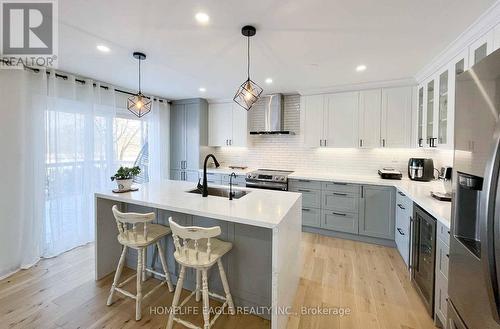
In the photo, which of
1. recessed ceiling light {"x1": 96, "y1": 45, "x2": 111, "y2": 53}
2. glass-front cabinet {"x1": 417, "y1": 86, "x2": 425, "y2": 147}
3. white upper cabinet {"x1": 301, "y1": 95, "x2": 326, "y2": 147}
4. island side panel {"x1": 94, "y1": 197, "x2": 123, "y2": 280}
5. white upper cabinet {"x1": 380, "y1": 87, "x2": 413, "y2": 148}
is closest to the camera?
recessed ceiling light {"x1": 96, "y1": 45, "x2": 111, "y2": 53}

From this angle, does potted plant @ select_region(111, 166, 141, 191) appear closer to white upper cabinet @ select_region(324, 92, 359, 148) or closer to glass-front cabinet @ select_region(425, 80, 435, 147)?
white upper cabinet @ select_region(324, 92, 359, 148)

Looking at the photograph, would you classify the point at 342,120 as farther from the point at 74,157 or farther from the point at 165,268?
the point at 74,157

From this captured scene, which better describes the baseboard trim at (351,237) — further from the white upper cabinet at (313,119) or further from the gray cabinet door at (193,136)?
the gray cabinet door at (193,136)

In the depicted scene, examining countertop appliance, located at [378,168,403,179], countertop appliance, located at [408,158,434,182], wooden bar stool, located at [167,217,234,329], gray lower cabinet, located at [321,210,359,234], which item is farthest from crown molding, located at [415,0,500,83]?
wooden bar stool, located at [167,217,234,329]

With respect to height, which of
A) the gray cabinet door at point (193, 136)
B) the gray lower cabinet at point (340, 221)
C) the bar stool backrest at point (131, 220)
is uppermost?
the gray cabinet door at point (193, 136)

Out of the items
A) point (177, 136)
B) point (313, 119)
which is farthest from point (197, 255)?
point (177, 136)

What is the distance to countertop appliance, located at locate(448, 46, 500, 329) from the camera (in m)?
0.75

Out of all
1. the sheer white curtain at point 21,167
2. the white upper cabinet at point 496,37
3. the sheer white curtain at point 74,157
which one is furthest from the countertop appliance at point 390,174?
the sheer white curtain at point 21,167

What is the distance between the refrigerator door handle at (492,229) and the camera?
0.73 metres

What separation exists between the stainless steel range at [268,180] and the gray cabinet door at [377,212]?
1.27m

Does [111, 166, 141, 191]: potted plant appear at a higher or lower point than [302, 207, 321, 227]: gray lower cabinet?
higher

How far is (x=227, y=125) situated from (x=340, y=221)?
116 inches

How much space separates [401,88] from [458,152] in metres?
3.10

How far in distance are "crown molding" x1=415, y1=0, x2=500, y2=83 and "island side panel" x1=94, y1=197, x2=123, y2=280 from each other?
3.86m
